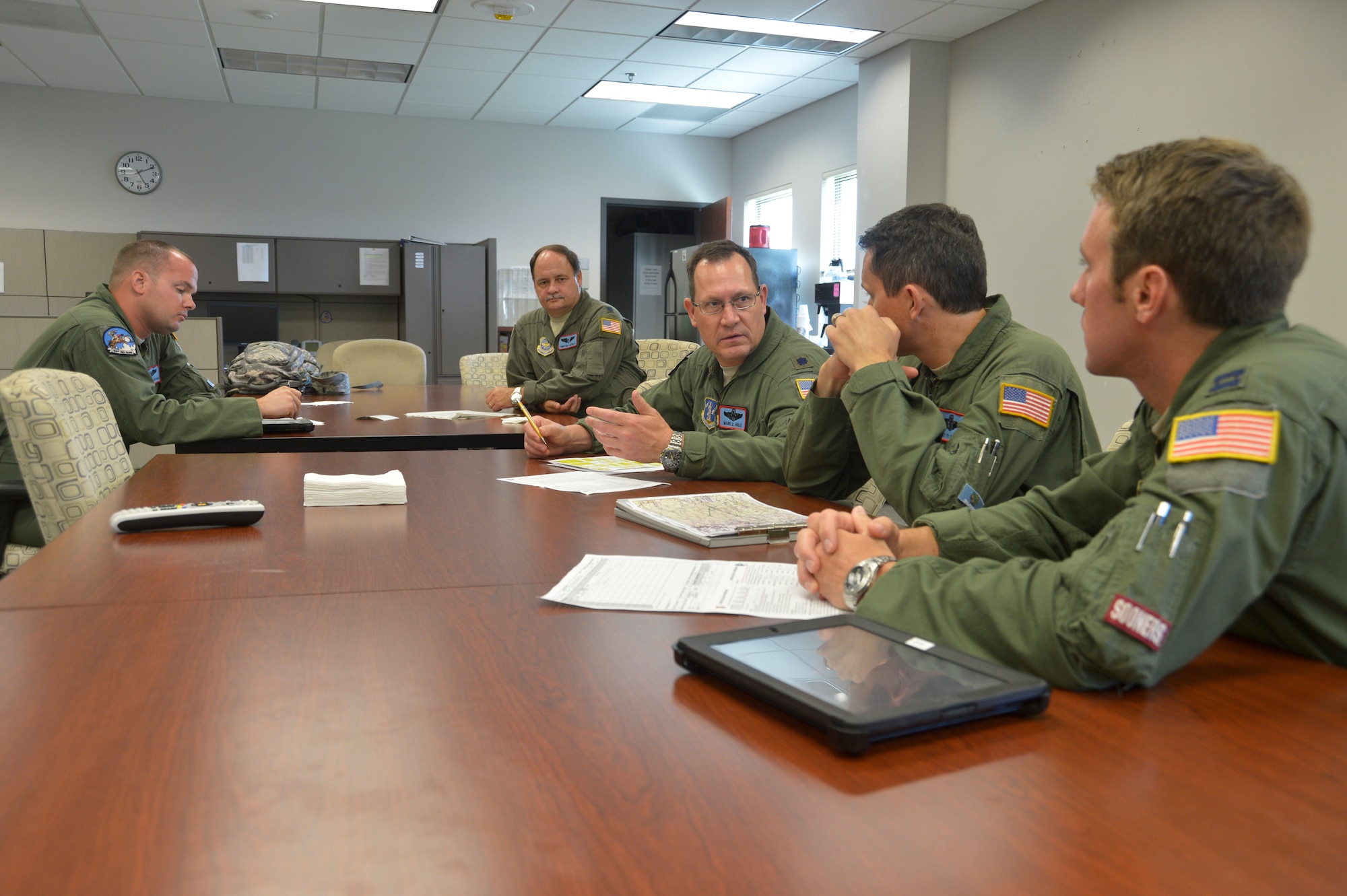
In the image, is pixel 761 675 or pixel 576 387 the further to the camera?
pixel 576 387

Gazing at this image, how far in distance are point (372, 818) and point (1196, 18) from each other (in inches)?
193

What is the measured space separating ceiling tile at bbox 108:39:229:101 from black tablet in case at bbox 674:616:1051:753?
667cm

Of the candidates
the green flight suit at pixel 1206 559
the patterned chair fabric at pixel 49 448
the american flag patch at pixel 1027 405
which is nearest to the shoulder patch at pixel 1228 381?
the green flight suit at pixel 1206 559

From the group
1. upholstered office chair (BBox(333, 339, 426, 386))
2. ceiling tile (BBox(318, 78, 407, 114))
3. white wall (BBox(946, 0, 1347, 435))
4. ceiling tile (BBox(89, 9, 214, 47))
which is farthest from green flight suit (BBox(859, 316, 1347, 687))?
ceiling tile (BBox(318, 78, 407, 114))

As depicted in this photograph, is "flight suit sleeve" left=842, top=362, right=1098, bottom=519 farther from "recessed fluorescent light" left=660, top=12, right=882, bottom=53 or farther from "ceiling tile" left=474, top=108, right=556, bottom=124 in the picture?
"ceiling tile" left=474, top=108, right=556, bottom=124

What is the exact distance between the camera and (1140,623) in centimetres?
77

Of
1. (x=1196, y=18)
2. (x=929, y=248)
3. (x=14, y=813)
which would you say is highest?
(x=1196, y=18)

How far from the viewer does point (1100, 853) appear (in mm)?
575

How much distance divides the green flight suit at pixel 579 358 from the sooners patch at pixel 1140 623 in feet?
11.3

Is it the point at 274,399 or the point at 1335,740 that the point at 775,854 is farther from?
the point at 274,399

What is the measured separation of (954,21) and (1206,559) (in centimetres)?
541

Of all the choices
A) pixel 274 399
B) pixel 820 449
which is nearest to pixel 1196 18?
pixel 820 449

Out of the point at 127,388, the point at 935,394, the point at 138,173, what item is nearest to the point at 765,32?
the point at 127,388

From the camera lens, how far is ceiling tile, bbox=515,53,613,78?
20.6 ft
